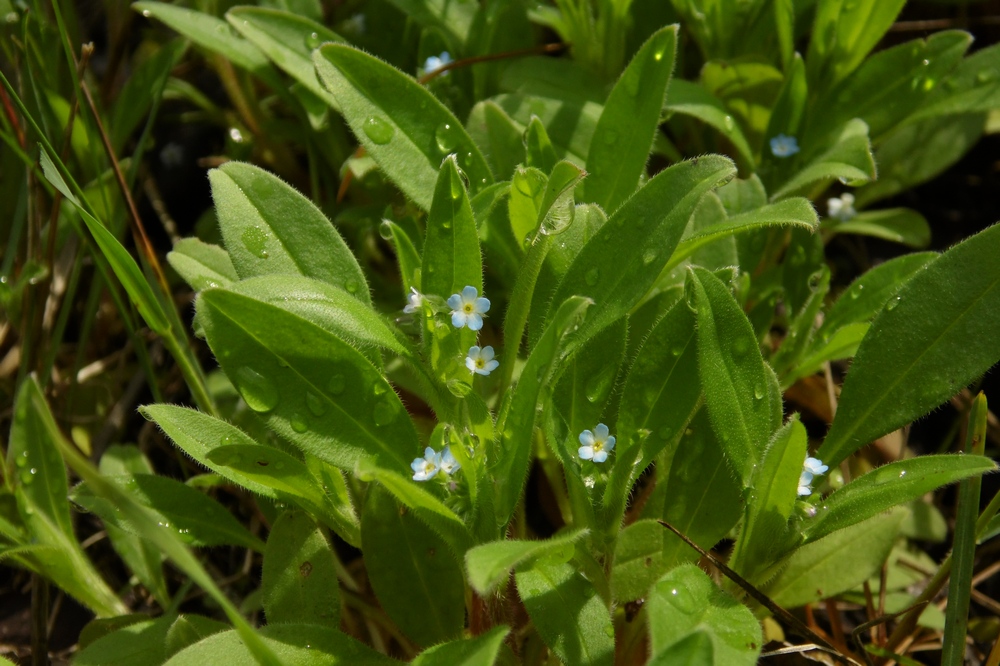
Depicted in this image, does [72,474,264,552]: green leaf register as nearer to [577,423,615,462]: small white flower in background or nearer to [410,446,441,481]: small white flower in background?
[410,446,441,481]: small white flower in background

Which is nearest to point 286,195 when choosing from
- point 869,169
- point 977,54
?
point 869,169

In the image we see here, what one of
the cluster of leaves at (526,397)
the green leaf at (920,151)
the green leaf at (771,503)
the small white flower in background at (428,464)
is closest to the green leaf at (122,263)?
the cluster of leaves at (526,397)

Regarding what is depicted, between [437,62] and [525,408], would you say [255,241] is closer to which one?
[525,408]

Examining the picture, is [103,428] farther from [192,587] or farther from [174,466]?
[192,587]

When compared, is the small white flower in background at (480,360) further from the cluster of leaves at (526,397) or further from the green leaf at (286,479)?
the green leaf at (286,479)

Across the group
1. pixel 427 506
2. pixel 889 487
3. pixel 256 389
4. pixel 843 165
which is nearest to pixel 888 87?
pixel 843 165

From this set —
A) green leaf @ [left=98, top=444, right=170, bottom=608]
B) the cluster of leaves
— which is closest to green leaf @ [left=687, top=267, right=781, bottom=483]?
the cluster of leaves

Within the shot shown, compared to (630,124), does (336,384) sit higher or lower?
lower
